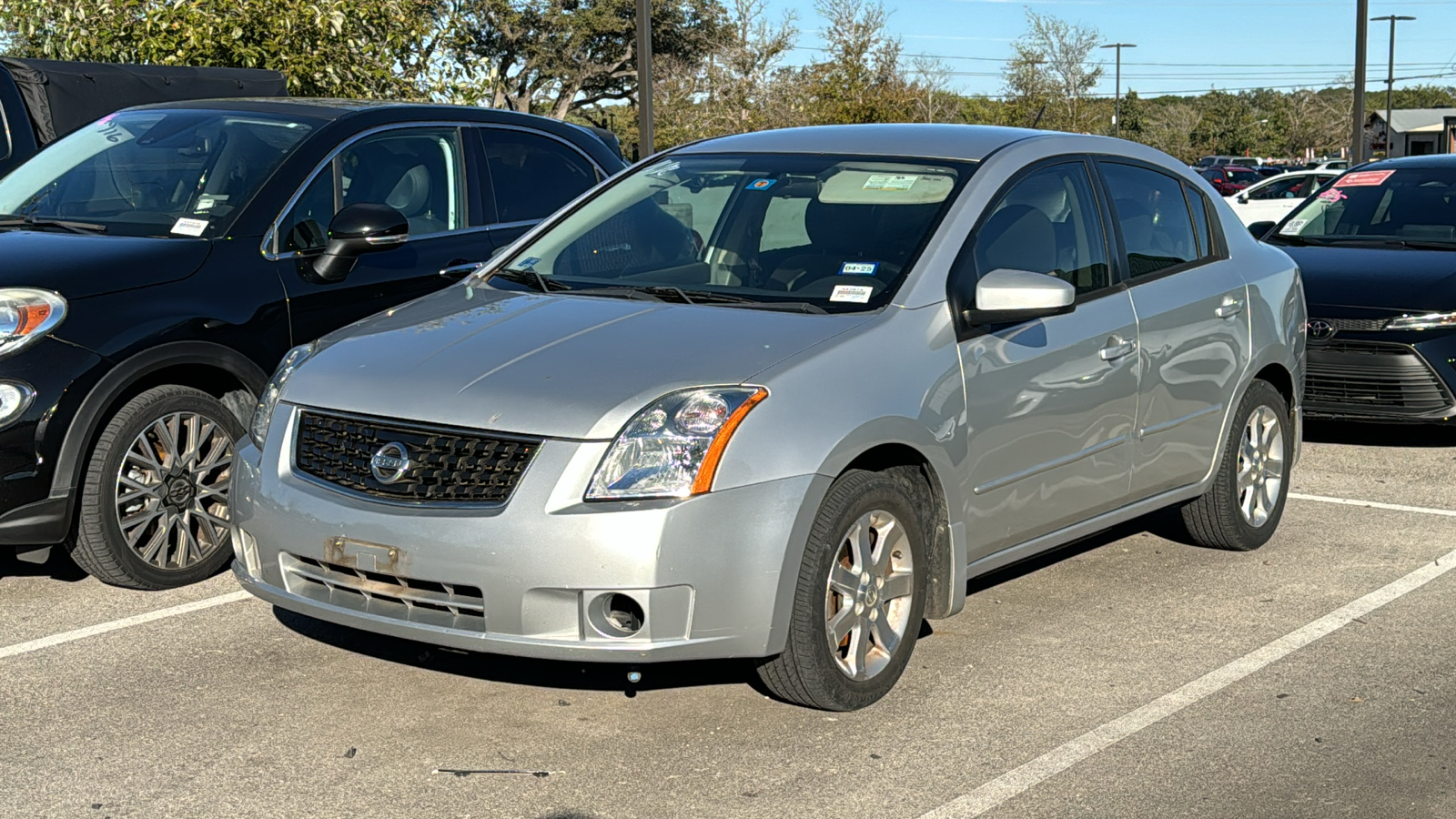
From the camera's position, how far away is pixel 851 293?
4930mm

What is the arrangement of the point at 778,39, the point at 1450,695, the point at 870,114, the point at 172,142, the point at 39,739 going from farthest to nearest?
the point at 778,39 < the point at 870,114 < the point at 172,142 < the point at 1450,695 < the point at 39,739

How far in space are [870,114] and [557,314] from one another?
95.6 feet

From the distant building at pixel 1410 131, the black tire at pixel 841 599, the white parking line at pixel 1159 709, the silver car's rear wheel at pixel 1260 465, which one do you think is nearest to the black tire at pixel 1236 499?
the silver car's rear wheel at pixel 1260 465

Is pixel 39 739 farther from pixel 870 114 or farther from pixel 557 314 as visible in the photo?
pixel 870 114

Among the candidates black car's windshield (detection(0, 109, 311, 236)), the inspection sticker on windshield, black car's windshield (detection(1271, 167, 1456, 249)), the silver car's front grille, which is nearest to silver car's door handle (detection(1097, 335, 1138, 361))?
the inspection sticker on windshield

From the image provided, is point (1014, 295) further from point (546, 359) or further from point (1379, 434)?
point (1379, 434)

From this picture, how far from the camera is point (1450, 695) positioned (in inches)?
191

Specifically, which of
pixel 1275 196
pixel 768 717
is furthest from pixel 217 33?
pixel 1275 196

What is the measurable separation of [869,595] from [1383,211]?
7.21 m

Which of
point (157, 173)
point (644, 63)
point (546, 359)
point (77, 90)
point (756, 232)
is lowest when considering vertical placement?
point (546, 359)

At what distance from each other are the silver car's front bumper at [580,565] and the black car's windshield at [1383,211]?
7.21 metres

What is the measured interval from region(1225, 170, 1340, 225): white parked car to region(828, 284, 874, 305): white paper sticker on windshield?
17562 millimetres

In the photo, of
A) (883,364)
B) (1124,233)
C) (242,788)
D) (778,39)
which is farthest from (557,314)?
(778,39)

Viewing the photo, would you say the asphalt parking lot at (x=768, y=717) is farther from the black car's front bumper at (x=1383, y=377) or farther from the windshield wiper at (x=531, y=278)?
the black car's front bumper at (x=1383, y=377)
